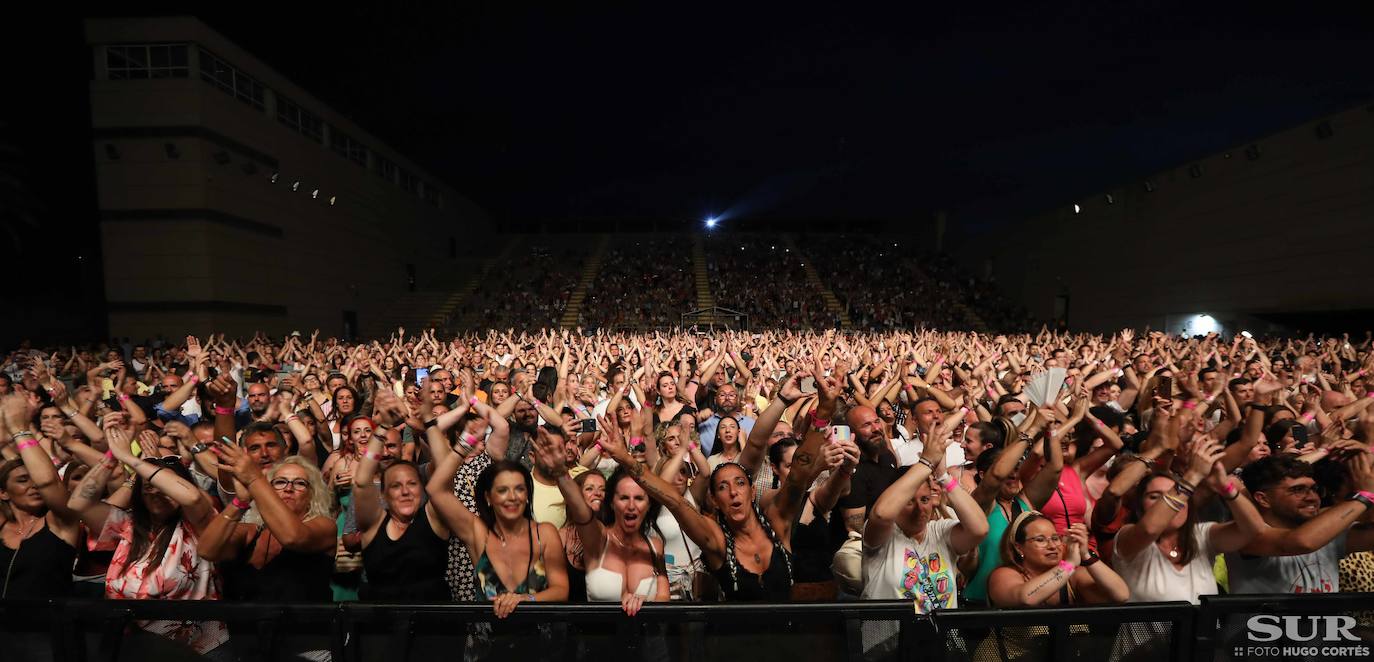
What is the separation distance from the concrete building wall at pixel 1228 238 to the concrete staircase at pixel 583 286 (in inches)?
909

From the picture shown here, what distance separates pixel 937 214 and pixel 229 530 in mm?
48616

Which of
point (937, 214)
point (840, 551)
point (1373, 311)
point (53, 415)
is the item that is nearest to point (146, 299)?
point (53, 415)

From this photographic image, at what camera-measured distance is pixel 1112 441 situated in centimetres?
407

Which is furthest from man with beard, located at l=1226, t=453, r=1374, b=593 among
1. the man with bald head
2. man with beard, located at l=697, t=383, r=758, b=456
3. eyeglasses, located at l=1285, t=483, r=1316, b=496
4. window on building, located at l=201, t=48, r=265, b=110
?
window on building, located at l=201, t=48, r=265, b=110

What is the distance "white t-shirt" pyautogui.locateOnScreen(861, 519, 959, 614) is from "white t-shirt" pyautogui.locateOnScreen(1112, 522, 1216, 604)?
0.71 metres

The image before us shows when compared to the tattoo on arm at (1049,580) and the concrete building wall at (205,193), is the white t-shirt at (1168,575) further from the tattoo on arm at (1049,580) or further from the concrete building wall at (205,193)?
the concrete building wall at (205,193)

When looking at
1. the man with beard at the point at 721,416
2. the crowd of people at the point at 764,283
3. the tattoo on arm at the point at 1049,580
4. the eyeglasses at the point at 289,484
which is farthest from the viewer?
the crowd of people at the point at 764,283

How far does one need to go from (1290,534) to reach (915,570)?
4.95 feet

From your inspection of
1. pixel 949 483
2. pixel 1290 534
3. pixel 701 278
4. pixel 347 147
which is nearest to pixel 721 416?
pixel 949 483

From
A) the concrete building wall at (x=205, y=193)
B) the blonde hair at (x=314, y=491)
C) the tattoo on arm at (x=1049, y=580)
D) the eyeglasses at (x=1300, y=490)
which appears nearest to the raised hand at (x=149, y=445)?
the blonde hair at (x=314, y=491)

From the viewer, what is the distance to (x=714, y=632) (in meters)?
2.20

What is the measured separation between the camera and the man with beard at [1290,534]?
275 centimetres

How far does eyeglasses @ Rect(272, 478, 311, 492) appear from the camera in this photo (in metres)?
3.00

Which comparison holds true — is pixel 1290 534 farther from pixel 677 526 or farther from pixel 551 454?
pixel 551 454
